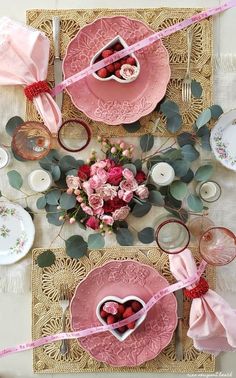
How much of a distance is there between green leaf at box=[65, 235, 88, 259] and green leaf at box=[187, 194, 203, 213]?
0.34 meters

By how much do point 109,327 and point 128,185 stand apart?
421mm

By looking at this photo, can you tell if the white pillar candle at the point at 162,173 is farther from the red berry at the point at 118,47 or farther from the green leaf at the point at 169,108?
the red berry at the point at 118,47

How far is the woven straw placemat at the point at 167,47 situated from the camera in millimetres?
1498

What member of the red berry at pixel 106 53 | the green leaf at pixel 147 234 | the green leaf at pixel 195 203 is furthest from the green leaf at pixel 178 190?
the red berry at pixel 106 53

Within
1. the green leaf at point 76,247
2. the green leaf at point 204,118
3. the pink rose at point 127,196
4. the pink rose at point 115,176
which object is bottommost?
the green leaf at point 76,247

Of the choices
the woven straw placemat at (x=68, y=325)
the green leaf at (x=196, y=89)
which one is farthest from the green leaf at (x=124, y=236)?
the green leaf at (x=196, y=89)

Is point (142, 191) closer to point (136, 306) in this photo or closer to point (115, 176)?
point (115, 176)

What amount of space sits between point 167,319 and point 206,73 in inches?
30.0

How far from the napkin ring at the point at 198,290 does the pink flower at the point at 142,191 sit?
1.00 feet

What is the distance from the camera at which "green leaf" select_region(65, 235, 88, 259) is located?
57.9 inches

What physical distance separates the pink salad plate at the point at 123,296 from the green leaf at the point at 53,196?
0.24 meters

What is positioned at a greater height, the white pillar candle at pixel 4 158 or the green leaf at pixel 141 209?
the white pillar candle at pixel 4 158

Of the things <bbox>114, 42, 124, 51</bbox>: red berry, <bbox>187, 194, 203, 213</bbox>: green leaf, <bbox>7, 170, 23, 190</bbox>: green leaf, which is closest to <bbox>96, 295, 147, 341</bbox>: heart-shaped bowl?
<bbox>187, 194, 203, 213</bbox>: green leaf

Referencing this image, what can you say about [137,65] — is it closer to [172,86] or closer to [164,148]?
[172,86]
